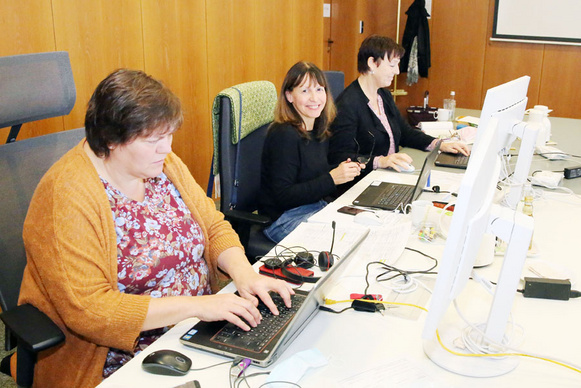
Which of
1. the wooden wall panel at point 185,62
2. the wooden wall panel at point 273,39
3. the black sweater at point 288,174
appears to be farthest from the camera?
the wooden wall panel at point 273,39

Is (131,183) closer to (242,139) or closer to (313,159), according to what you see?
(242,139)

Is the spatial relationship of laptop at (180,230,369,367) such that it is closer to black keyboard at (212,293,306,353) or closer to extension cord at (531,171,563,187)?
black keyboard at (212,293,306,353)

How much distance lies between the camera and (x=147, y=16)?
336cm

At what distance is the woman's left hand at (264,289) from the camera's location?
1.37 m

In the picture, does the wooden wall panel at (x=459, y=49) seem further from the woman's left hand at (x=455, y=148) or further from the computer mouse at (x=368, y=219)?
the computer mouse at (x=368, y=219)

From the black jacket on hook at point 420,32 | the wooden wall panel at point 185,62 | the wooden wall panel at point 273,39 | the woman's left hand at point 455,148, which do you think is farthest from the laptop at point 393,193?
the black jacket on hook at point 420,32

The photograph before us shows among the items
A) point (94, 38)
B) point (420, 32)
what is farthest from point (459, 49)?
point (94, 38)

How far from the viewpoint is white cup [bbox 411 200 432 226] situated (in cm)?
187

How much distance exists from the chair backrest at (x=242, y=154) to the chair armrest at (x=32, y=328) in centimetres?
95

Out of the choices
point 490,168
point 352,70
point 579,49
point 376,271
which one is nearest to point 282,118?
point 376,271

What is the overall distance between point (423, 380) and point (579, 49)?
17.9ft

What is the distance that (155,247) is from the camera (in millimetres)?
1485

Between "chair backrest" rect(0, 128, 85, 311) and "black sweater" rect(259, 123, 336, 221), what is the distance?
0.94m

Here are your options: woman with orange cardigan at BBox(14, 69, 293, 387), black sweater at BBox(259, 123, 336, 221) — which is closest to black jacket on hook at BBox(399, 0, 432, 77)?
black sweater at BBox(259, 123, 336, 221)
